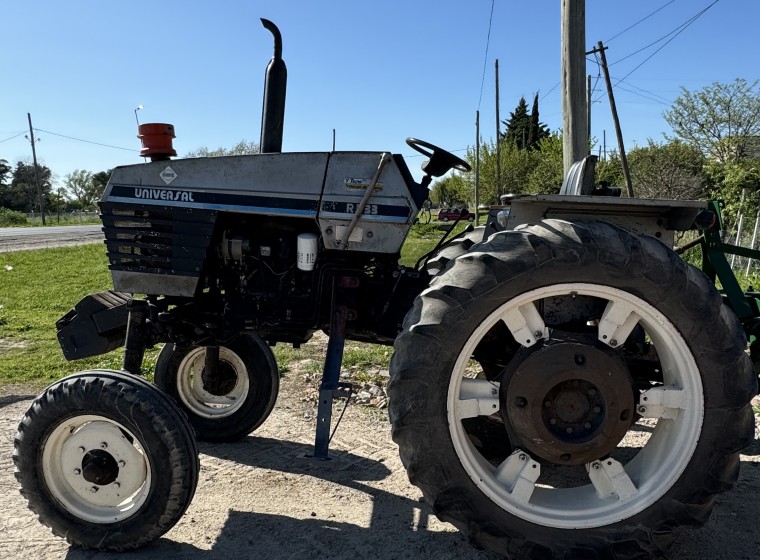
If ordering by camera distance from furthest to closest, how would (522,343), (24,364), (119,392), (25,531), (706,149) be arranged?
(706,149) < (24,364) < (25,531) < (119,392) < (522,343)

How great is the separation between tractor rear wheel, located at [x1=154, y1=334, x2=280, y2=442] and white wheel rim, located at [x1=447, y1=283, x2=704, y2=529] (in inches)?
78.1

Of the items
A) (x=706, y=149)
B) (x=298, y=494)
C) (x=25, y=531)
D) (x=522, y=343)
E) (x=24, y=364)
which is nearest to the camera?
(x=522, y=343)

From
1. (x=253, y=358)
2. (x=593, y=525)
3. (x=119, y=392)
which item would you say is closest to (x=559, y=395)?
(x=593, y=525)

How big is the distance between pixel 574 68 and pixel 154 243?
5620 mm

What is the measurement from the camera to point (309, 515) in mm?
3244

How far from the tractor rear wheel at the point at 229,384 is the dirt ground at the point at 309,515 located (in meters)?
0.14

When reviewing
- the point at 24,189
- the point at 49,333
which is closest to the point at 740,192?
the point at 49,333

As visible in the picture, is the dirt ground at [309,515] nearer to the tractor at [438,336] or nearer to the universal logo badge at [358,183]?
the tractor at [438,336]

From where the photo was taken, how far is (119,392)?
9.14 feet

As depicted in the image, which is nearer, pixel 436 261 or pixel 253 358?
pixel 436 261

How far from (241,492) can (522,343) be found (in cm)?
191

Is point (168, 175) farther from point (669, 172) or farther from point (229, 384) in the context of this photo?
point (669, 172)

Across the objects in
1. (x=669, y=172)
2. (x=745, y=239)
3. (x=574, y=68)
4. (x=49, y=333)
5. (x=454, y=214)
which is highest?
(x=669, y=172)

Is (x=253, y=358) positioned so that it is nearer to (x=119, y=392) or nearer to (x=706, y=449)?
(x=119, y=392)
